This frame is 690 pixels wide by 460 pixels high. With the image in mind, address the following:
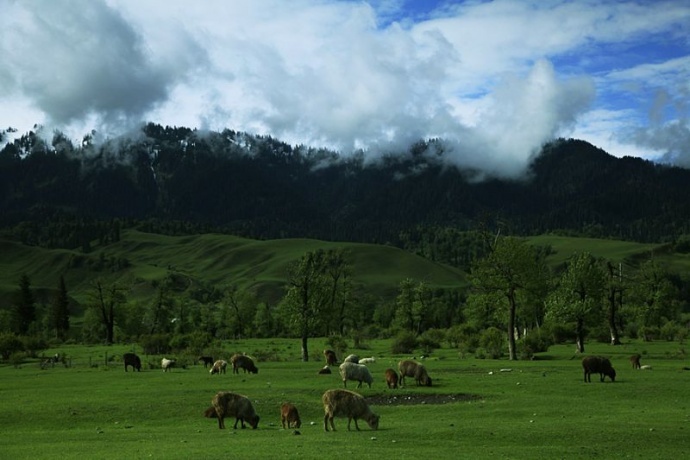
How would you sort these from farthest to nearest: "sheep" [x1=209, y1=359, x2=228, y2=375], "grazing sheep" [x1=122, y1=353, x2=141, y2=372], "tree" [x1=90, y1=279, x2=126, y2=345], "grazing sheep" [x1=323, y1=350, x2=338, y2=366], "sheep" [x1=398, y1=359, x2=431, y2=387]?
"tree" [x1=90, y1=279, x2=126, y2=345] → "grazing sheep" [x1=323, y1=350, x2=338, y2=366] → "grazing sheep" [x1=122, y1=353, x2=141, y2=372] → "sheep" [x1=209, y1=359, x2=228, y2=375] → "sheep" [x1=398, y1=359, x2=431, y2=387]

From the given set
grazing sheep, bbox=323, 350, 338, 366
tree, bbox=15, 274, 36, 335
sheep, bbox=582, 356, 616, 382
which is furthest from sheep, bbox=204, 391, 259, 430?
tree, bbox=15, 274, 36, 335

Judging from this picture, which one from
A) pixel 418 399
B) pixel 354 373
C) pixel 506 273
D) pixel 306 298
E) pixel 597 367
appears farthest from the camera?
pixel 306 298

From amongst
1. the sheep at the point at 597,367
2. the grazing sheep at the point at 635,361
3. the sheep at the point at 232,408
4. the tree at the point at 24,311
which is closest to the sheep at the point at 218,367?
the sheep at the point at 232,408

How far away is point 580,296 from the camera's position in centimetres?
8131

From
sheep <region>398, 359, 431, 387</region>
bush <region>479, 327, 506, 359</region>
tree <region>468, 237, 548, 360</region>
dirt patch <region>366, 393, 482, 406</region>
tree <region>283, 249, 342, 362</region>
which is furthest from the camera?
tree <region>283, 249, 342, 362</region>

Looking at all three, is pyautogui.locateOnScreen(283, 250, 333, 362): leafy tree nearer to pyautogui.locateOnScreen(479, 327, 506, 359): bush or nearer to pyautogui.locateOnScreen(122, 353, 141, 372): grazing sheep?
pyautogui.locateOnScreen(479, 327, 506, 359): bush

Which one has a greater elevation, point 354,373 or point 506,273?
point 506,273

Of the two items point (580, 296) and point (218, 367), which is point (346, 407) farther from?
point (580, 296)

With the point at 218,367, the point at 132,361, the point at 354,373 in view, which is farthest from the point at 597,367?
the point at 132,361

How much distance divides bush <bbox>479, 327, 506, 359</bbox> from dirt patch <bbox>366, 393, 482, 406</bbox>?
32429 millimetres

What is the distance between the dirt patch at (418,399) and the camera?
3972 cm

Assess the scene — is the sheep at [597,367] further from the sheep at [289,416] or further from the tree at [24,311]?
the tree at [24,311]

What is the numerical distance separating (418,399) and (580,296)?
47.2 m

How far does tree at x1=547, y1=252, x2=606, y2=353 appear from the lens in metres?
76.6
